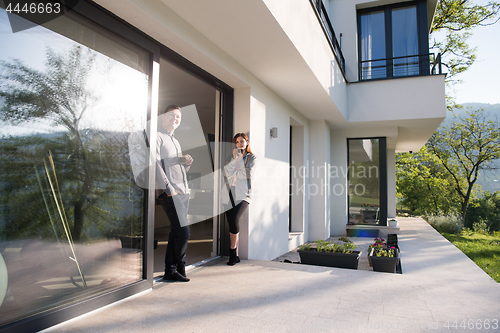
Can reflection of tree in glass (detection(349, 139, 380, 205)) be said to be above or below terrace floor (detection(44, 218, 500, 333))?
above

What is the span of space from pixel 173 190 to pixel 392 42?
7.37 meters

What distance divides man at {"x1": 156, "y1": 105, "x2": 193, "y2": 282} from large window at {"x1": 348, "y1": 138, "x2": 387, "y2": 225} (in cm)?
663

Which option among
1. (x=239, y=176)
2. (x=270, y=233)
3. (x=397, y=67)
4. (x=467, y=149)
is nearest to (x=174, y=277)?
(x=239, y=176)

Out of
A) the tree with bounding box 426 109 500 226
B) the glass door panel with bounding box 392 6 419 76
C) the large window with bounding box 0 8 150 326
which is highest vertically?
the glass door panel with bounding box 392 6 419 76

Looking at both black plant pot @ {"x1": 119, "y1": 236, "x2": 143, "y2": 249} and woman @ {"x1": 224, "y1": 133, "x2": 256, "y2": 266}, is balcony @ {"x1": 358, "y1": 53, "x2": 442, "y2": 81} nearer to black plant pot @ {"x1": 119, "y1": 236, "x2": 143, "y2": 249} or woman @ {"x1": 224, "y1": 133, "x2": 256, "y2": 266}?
woman @ {"x1": 224, "y1": 133, "x2": 256, "y2": 266}

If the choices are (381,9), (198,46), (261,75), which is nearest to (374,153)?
(381,9)

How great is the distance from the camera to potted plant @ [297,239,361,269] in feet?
13.8

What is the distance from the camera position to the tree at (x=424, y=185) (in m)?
17.6

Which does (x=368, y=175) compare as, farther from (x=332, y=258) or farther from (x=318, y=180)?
(x=332, y=258)

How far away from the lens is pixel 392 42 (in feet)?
25.7

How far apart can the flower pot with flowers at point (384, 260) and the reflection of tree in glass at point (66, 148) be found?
3266 millimetres

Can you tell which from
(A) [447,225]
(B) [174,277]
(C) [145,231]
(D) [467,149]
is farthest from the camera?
(D) [467,149]

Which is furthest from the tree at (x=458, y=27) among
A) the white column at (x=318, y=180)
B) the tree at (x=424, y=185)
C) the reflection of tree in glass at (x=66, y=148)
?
the reflection of tree in glass at (x=66, y=148)

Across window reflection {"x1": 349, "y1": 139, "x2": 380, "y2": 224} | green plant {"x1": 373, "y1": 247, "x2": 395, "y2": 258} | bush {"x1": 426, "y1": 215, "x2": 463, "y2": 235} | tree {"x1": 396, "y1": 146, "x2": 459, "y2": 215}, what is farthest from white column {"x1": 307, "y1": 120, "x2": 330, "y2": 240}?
tree {"x1": 396, "y1": 146, "x2": 459, "y2": 215}
